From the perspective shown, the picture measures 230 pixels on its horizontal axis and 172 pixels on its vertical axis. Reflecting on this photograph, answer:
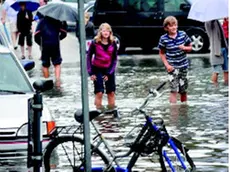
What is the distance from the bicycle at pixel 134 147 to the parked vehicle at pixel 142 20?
19.2 metres

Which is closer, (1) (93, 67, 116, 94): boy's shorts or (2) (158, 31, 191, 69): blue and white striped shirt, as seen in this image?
(2) (158, 31, 191, 69): blue and white striped shirt

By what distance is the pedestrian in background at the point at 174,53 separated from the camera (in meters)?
15.9

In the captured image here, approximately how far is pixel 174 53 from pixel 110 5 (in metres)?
13.3

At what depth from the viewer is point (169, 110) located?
15.9 m

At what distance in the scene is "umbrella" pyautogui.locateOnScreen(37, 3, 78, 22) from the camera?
19.6 m

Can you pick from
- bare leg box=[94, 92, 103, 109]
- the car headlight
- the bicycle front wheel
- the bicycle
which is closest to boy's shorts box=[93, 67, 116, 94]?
bare leg box=[94, 92, 103, 109]

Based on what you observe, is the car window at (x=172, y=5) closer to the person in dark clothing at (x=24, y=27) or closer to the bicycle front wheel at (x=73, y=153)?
the person in dark clothing at (x=24, y=27)

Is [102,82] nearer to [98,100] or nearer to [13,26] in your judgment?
[98,100]

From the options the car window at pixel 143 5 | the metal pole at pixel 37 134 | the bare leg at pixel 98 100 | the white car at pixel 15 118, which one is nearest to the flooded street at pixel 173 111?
the bare leg at pixel 98 100

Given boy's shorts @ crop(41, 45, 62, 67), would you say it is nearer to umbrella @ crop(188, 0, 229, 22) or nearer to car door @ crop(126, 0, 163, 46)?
umbrella @ crop(188, 0, 229, 22)

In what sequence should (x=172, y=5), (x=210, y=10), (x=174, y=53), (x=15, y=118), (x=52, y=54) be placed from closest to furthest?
(x=15, y=118), (x=174, y=53), (x=210, y=10), (x=52, y=54), (x=172, y=5)

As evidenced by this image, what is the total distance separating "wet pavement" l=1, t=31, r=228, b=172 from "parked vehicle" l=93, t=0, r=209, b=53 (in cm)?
274

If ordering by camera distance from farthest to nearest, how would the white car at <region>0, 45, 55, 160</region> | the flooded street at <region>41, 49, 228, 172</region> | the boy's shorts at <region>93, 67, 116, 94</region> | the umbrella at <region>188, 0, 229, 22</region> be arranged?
the umbrella at <region>188, 0, 229, 22</region>, the boy's shorts at <region>93, 67, 116, 94</region>, the flooded street at <region>41, 49, 228, 172</region>, the white car at <region>0, 45, 55, 160</region>

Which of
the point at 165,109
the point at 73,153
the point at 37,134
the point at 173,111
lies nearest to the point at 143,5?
the point at 165,109
